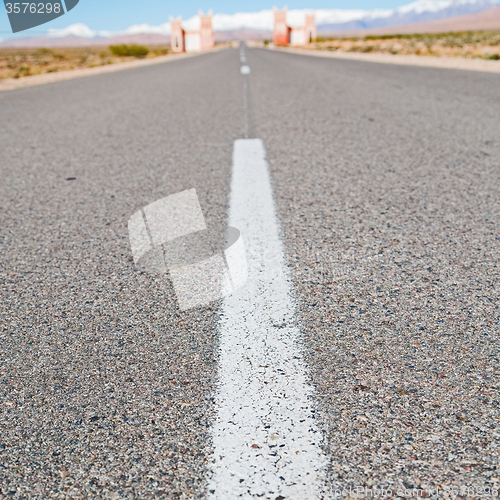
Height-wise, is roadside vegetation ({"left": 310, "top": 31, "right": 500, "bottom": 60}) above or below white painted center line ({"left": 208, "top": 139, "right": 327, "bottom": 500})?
below

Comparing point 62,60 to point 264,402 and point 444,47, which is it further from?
point 264,402

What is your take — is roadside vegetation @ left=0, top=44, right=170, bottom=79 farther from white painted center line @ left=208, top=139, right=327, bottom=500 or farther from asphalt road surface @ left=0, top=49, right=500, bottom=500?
white painted center line @ left=208, top=139, right=327, bottom=500

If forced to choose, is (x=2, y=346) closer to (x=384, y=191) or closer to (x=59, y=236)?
(x=59, y=236)

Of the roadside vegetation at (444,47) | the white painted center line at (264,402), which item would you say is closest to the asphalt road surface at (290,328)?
the white painted center line at (264,402)

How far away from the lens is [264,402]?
122 cm

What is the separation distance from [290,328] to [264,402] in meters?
0.37

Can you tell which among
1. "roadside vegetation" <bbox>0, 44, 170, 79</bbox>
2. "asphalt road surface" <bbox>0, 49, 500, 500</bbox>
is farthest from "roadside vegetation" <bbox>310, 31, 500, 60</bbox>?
"roadside vegetation" <bbox>0, 44, 170, 79</bbox>

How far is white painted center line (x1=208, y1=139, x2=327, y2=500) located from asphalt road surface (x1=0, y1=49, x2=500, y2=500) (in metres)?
0.01

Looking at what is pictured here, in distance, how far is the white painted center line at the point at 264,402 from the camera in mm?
1005

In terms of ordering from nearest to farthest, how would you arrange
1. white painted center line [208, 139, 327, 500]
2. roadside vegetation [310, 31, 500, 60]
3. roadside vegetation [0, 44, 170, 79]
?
1. white painted center line [208, 139, 327, 500]
2. roadside vegetation [0, 44, 170, 79]
3. roadside vegetation [310, 31, 500, 60]

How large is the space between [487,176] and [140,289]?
2546 millimetres

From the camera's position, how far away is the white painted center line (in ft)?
3.30

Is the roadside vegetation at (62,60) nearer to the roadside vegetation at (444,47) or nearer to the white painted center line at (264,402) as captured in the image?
the roadside vegetation at (444,47)

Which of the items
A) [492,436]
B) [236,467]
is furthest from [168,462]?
[492,436]
